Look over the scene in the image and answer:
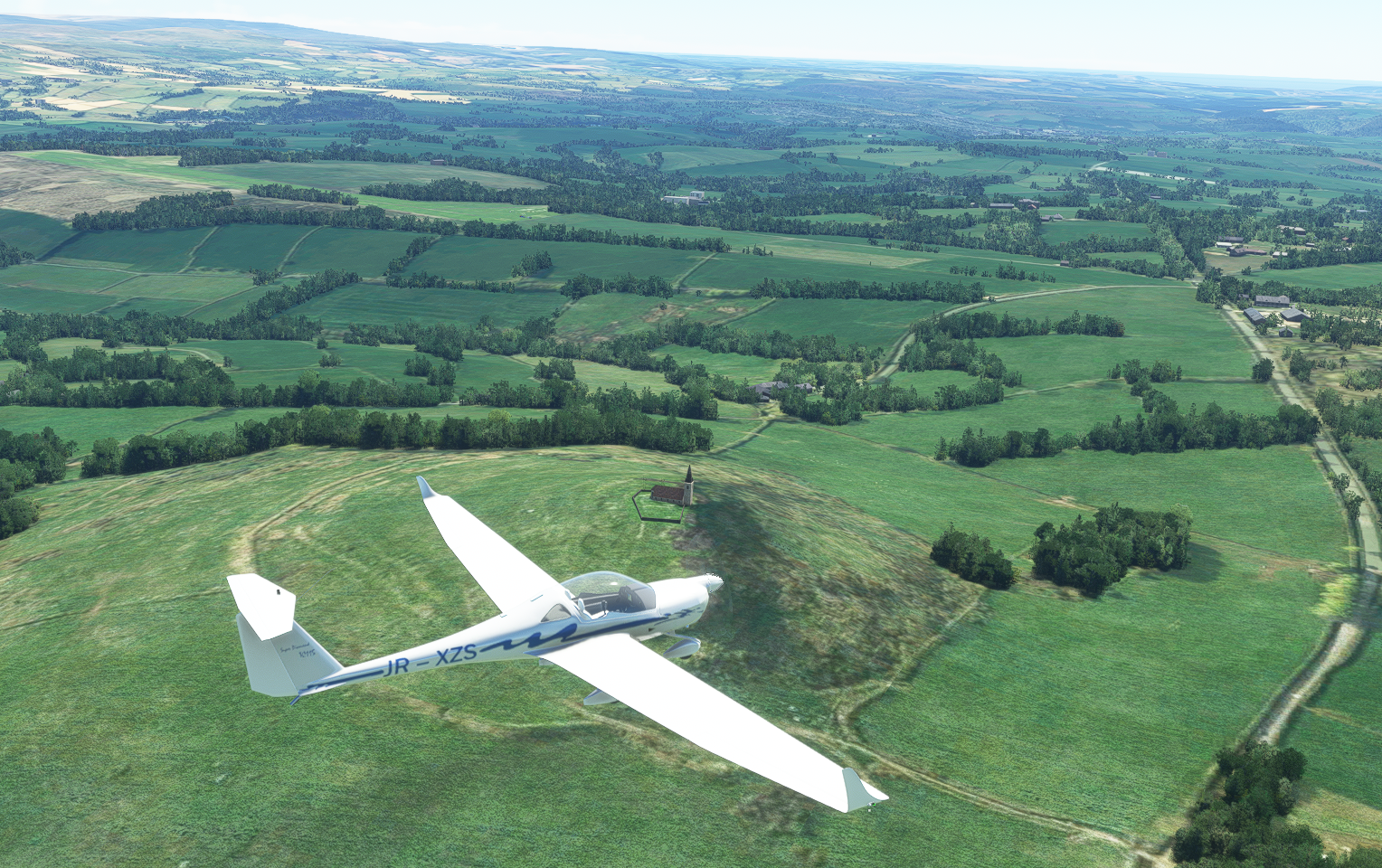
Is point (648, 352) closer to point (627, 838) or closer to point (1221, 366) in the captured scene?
point (1221, 366)

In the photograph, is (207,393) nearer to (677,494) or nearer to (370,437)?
(370,437)

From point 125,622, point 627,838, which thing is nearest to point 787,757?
point 627,838

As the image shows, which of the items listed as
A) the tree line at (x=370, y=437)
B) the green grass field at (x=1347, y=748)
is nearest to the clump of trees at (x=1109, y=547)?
the green grass field at (x=1347, y=748)

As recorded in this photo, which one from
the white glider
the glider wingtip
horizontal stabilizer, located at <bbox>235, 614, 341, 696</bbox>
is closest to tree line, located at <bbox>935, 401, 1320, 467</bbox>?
the white glider

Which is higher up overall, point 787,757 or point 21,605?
point 787,757

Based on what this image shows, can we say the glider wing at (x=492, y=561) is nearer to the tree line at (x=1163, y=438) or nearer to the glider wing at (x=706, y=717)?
the glider wing at (x=706, y=717)

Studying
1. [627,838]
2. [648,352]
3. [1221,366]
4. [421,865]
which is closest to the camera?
[421,865]

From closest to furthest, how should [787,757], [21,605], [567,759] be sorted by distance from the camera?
[787,757] → [567,759] → [21,605]

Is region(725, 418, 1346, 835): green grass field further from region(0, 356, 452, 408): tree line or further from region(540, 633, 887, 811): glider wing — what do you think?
region(0, 356, 452, 408): tree line
